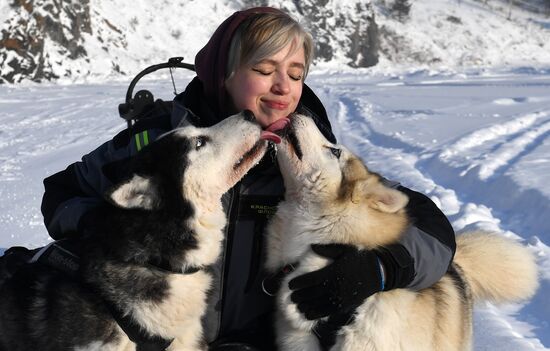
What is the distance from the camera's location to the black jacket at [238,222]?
7.58 feet

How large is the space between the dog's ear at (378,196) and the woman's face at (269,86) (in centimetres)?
53

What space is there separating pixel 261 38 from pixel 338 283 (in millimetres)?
1171

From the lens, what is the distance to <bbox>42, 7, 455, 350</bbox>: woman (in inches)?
90.3

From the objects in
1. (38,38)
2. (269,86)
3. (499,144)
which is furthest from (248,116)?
(38,38)

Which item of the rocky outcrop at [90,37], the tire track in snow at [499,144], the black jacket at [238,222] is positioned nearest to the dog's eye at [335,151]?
the black jacket at [238,222]

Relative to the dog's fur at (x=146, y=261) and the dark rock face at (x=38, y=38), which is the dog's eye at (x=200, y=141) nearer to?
the dog's fur at (x=146, y=261)

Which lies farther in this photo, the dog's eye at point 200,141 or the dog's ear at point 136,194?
the dog's eye at point 200,141

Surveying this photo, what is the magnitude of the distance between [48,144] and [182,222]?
650 centimetres

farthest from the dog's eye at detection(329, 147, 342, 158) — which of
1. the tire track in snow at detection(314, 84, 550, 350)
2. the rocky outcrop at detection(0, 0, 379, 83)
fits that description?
the rocky outcrop at detection(0, 0, 379, 83)

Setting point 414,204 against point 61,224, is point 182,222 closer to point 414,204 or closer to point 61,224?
point 61,224

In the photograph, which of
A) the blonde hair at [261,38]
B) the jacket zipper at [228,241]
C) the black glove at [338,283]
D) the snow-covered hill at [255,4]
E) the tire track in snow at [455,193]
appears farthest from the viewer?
the snow-covered hill at [255,4]

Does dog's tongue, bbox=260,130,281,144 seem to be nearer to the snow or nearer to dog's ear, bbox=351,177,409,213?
dog's ear, bbox=351,177,409,213

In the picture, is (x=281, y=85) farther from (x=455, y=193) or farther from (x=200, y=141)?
(x=455, y=193)

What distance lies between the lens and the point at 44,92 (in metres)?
15.0
